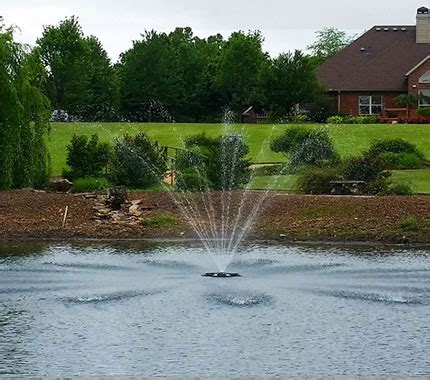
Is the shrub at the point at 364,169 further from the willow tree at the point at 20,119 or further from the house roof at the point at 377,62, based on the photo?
the house roof at the point at 377,62

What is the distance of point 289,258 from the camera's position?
68.8 ft

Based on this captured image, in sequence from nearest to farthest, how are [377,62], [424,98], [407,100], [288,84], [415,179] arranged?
[415,179] → [288,84] → [407,100] → [424,98] → [377,62]

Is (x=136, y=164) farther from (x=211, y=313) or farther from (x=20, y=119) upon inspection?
(x=211, y=313)

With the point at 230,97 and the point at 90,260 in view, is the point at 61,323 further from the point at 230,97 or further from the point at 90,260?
the point at 230,97

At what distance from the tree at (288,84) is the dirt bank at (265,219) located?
38.1m

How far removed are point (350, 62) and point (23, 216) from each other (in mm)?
51394

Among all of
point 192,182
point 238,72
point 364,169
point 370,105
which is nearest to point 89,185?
point 192,182

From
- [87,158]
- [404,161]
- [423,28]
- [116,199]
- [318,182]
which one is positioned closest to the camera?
[116,199]

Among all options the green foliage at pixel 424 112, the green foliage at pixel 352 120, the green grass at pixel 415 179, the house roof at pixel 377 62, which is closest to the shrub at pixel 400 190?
the green grass at pixel 415 179

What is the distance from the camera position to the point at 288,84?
65688 millimetres

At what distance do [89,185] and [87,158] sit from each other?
3.12 metres

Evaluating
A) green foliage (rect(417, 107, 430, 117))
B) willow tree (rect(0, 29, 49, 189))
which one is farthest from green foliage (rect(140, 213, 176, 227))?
green foliage (rect(417, 107, 430, 117))

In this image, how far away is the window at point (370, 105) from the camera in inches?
2813

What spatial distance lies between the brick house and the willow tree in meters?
40.5
